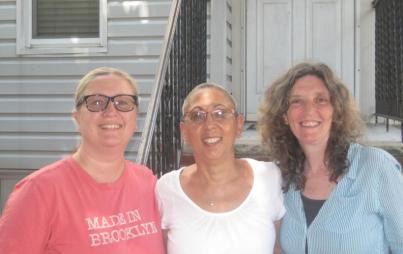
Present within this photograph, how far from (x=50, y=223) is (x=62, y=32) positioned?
5362 millimetres

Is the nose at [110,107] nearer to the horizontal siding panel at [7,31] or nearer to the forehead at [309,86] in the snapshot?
the forehead at [309,86]

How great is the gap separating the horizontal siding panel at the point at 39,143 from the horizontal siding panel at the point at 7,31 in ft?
4.07

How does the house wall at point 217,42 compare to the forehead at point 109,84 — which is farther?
the house wall at point 217,42

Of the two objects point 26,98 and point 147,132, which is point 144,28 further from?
point 147,132

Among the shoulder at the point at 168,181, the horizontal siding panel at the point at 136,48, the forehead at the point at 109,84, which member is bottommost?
the shoulder at the point at 168,181

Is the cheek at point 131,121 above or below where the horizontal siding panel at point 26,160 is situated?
above

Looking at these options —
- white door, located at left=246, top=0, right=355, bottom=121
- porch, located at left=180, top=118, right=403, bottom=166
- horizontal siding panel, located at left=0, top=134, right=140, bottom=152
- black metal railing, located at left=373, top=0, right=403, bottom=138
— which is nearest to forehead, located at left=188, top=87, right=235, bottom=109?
porch, located at left=180, top=118, right=403, bottom=166

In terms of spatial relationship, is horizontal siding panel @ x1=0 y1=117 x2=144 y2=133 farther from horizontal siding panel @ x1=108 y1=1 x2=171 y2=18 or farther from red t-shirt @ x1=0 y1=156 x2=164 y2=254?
red t-shirt @ x1=0 y1=156 x2=164 y2=254

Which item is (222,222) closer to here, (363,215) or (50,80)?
(363,215)

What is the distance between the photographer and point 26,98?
6.62 meters

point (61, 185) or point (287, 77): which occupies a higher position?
point (287, 77)

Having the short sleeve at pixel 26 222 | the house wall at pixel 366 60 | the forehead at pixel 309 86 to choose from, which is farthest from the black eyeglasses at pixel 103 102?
the house wall at pixel 366 60

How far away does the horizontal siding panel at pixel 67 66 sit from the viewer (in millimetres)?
6363

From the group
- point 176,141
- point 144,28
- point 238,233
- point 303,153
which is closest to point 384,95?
point 176,141
